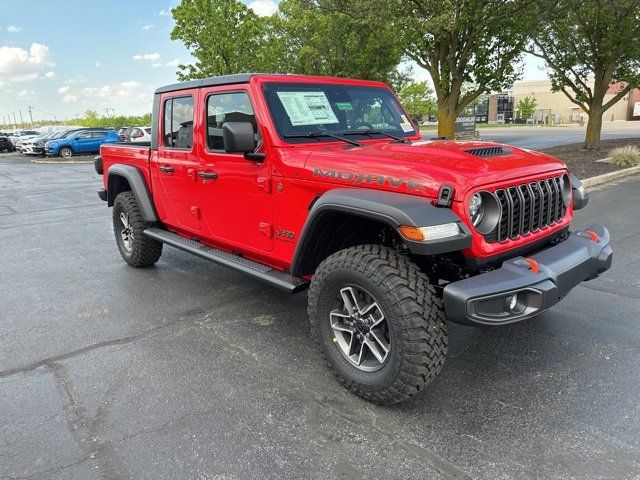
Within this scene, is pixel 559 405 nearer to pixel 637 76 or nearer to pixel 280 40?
pixel 637 76

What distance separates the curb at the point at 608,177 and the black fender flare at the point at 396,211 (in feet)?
28.8

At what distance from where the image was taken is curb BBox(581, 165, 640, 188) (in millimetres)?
10117

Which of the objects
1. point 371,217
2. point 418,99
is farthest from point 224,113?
point 418,99

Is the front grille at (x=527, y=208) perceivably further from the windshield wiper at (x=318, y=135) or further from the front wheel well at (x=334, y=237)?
the windshield wiper at (x=318, y=135)

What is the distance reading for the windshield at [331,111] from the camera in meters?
3.45

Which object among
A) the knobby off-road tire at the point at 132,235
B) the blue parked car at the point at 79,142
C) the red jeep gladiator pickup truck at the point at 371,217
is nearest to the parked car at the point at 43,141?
the blue parked car at the point at 79,142

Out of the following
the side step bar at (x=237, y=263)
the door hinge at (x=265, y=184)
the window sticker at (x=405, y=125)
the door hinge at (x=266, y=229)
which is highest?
the window sticker at (x=405, y=125)

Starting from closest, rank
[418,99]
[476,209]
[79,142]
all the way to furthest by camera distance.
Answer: [476,209] → [79,142] → [418,99]

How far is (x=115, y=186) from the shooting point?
5707 mm

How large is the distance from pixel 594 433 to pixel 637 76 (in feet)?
49.8

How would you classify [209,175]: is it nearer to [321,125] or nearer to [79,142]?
[321,125]

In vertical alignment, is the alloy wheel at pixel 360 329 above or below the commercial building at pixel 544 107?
below

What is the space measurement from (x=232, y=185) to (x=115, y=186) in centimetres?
272

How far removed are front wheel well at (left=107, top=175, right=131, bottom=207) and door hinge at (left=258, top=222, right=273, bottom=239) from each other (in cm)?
276
